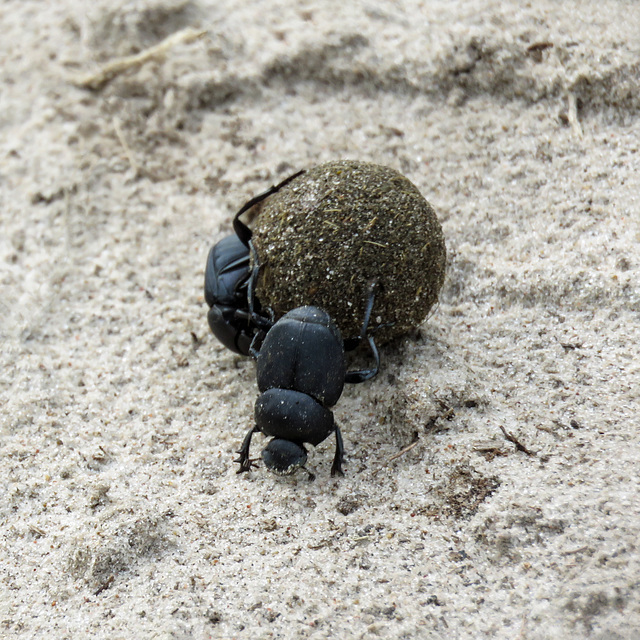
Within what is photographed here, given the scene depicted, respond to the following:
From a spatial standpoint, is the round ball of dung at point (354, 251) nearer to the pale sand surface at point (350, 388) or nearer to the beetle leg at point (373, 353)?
the beetle leg at point (373, 353)

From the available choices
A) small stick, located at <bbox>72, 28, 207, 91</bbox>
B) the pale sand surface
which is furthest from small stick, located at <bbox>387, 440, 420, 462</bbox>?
small stick, located at <bbox>72, 28, 207, 91</bbox>

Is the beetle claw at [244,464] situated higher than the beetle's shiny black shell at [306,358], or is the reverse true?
the beetle's shiny black shell at [306,358]

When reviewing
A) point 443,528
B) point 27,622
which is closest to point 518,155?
point 443,528

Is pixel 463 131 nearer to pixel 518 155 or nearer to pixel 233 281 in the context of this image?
pixel 518 155

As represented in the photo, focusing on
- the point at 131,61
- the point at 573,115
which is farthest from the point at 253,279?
the point at 131,61

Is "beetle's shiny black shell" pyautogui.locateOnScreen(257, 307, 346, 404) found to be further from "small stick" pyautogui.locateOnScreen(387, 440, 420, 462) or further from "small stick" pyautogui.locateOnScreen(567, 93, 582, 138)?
"small stick" pyautogui.locateOnScreen(567, 93, 582, 138)

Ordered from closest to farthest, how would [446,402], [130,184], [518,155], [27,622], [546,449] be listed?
[27,622]
[546,449]
[446,402]
[518,155]
[130,184]

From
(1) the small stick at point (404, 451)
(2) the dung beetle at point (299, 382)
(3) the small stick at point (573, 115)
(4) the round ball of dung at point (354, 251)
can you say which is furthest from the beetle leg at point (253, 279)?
(3) the small stick at point (573, 115)

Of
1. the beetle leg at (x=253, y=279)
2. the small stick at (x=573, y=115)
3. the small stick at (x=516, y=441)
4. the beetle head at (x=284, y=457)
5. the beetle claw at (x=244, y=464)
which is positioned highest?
the beetle leg at (x=253, y=279)
